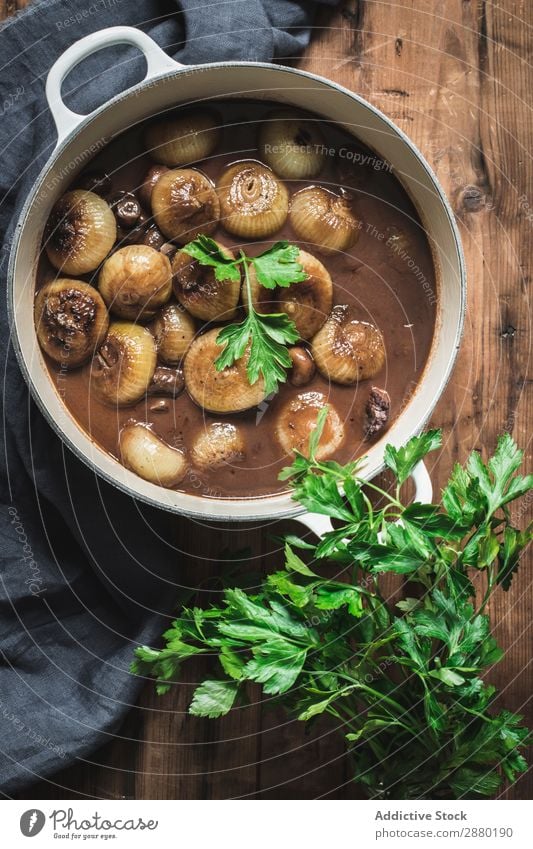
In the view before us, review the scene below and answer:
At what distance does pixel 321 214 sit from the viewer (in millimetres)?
1352

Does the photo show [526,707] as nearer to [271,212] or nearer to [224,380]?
[224,380]

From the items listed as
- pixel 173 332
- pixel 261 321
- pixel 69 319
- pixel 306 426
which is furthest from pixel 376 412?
pixel 69 319

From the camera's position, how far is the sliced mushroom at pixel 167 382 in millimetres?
1362

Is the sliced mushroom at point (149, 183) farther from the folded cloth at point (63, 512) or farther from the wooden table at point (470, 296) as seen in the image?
the wooden table at point (470, 296)

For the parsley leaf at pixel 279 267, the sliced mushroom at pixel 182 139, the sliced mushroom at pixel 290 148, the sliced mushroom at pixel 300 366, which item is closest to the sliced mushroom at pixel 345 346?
the sliced mushroom at pixel 300 366

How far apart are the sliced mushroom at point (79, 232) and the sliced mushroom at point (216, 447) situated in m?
0.31

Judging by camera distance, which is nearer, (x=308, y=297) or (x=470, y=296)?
(x=308, y=297)

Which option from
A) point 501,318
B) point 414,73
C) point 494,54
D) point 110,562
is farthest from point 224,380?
point 494,54

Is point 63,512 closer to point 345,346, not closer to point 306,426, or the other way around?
point 306,426

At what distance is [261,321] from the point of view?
1.29 metres

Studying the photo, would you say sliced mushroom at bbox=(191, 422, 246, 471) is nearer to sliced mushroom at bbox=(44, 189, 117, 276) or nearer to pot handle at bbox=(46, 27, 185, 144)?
sliced mushroom at bbox=(44, 189, 117, 276)

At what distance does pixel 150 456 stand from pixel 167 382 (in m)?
0.12

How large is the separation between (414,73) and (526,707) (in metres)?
1.10

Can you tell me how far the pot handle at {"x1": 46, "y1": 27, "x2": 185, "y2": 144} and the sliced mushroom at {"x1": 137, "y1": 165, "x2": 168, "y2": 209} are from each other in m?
0.15
